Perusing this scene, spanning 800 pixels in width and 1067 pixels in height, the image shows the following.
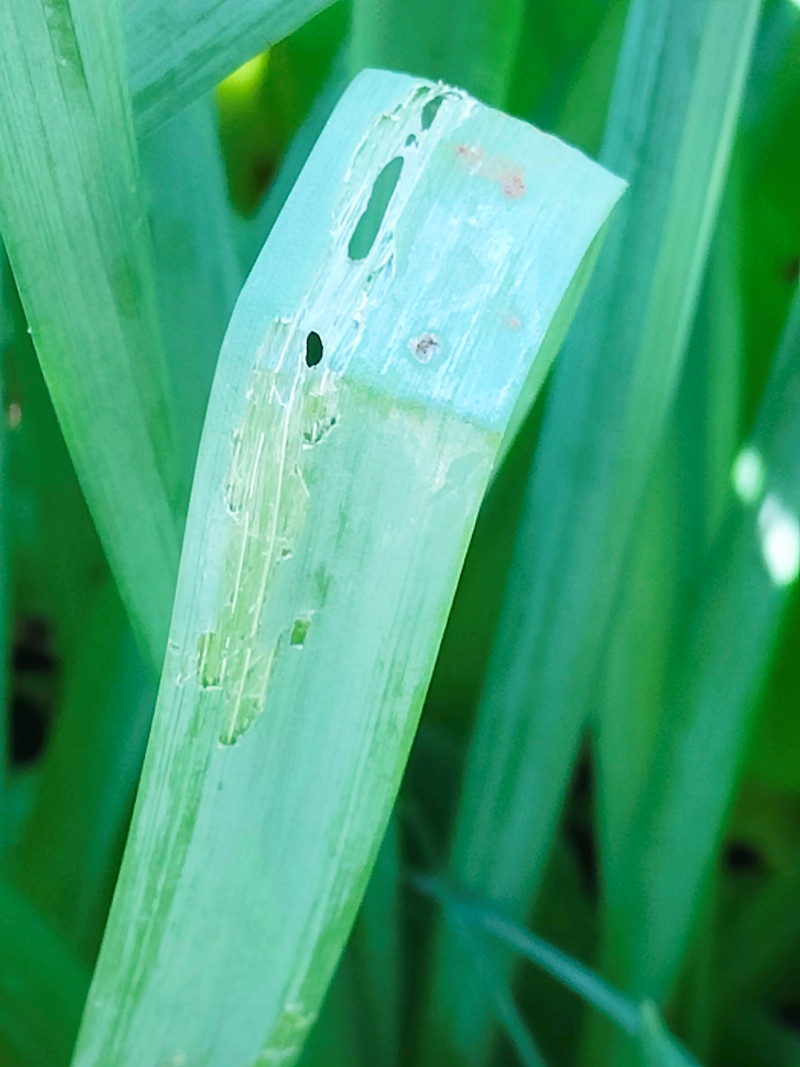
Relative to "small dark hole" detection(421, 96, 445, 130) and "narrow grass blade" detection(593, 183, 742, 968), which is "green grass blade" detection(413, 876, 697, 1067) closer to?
"narrow grass blade" detection(593, 183, 742, 968)

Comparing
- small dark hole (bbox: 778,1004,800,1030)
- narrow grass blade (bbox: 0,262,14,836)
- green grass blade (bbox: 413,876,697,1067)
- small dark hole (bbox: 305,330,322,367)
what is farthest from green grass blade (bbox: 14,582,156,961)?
small dark hole (bbox: 778,1004,800,1030)

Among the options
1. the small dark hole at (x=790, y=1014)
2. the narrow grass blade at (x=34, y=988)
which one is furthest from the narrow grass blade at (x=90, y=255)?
the small dark hole at (x=790, y=1014)

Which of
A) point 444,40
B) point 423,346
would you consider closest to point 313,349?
point 423,346

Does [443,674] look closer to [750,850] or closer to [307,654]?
[750,850]

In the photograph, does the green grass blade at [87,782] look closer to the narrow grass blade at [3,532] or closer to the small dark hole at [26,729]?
the narrow grass blade at [3,532]

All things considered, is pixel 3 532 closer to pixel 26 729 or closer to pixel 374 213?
pixel 374 213
